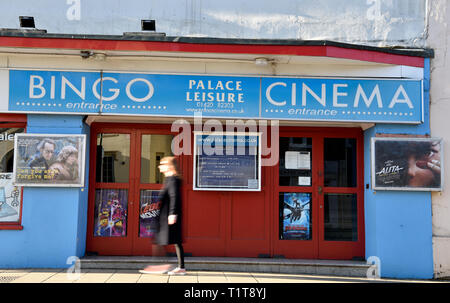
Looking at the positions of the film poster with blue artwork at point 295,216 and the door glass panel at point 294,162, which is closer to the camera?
the film poster with blue artwork at point 295,216

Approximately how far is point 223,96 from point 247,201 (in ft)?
6.22

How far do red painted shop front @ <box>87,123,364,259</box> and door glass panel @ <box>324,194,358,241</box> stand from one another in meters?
0.02

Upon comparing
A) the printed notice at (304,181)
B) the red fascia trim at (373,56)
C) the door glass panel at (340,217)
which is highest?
the red fascia trim at (373,56)

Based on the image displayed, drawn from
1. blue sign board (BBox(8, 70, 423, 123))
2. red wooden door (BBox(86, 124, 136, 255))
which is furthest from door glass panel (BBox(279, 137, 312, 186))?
red wooden door (BBox(86, 124, 136, 255))

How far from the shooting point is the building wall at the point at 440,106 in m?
7.48

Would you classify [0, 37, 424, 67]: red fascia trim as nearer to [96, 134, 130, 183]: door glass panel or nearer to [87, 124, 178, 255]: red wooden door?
[87, 124, 178, 255]: red wooden door

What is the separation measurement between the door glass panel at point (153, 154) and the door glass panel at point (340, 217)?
9.67 feet

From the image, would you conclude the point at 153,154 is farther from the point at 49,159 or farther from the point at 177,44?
the point at 177,44

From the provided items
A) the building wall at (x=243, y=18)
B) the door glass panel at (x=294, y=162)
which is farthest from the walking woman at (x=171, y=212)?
the building wall at (x=243, y=18)

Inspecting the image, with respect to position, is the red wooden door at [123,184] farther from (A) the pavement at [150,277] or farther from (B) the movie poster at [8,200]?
(B) the movie poster at [8,200]

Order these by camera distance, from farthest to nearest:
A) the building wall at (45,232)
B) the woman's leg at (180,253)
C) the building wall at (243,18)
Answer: the building wall at (243,18) < the building wall at (45,232) < the woman's leg at (180,253)

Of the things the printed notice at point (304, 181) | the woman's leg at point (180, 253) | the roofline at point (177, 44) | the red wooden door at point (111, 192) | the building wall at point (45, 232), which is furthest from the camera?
the printed notice at point (304, 181)

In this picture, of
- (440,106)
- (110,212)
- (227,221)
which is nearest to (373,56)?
(440,106)

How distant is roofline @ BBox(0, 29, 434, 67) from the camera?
704cm
